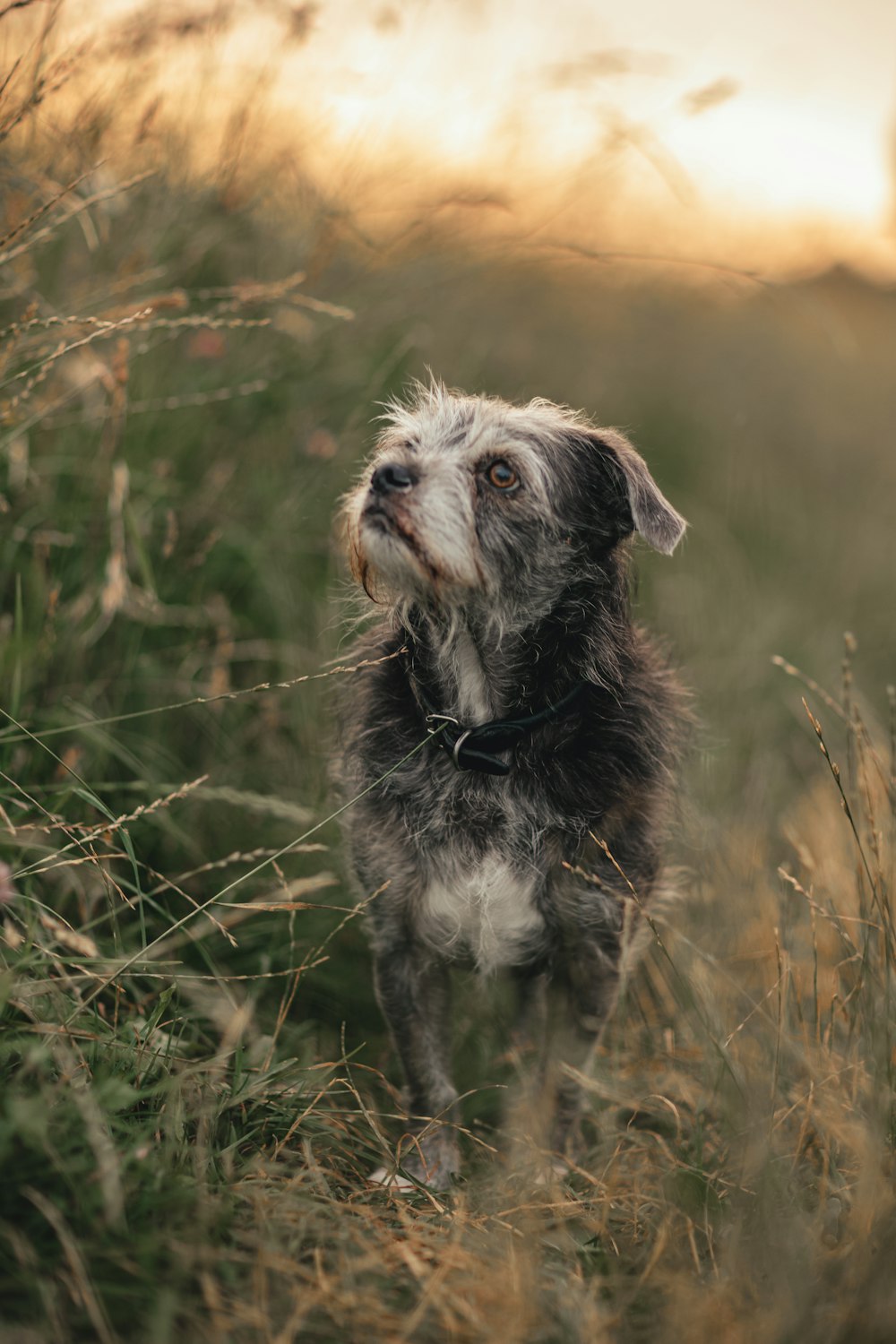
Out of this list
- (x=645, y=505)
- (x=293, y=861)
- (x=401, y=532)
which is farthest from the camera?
(x=293, y=861)

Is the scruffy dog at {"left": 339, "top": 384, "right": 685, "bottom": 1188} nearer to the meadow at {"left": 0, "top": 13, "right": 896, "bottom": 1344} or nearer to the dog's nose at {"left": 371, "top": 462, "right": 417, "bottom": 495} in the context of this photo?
the dog's nose at {"left": 371, "top": 462, "right": 417, "bottom": 495}

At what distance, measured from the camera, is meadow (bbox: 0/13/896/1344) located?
1.74 meters

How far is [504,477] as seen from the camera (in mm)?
2629

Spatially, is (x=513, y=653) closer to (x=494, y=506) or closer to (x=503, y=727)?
(x=503, y=727)

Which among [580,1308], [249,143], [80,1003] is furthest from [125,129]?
[580,1308]

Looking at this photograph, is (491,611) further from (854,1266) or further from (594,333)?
(594,333)

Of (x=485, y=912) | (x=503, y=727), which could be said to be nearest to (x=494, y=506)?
(x=503, y=727)

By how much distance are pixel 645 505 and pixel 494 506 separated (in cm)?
39

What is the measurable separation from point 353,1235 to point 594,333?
6320 millimetres

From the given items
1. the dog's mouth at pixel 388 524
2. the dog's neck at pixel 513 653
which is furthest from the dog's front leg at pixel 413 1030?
the dog's mouth at pixel 388 524

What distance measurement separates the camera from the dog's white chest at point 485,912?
8.30 ft

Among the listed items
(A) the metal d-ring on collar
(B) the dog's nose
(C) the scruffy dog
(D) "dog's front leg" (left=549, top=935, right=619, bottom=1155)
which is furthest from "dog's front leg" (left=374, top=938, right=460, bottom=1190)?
(B) the dog's nose

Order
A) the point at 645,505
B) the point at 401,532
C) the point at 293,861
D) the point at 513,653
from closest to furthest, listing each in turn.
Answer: the point at 401,532 → the point at 645,505 → the point at 513,653 → the point at 293,861

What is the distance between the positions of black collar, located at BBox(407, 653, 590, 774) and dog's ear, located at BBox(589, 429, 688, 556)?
42cm
